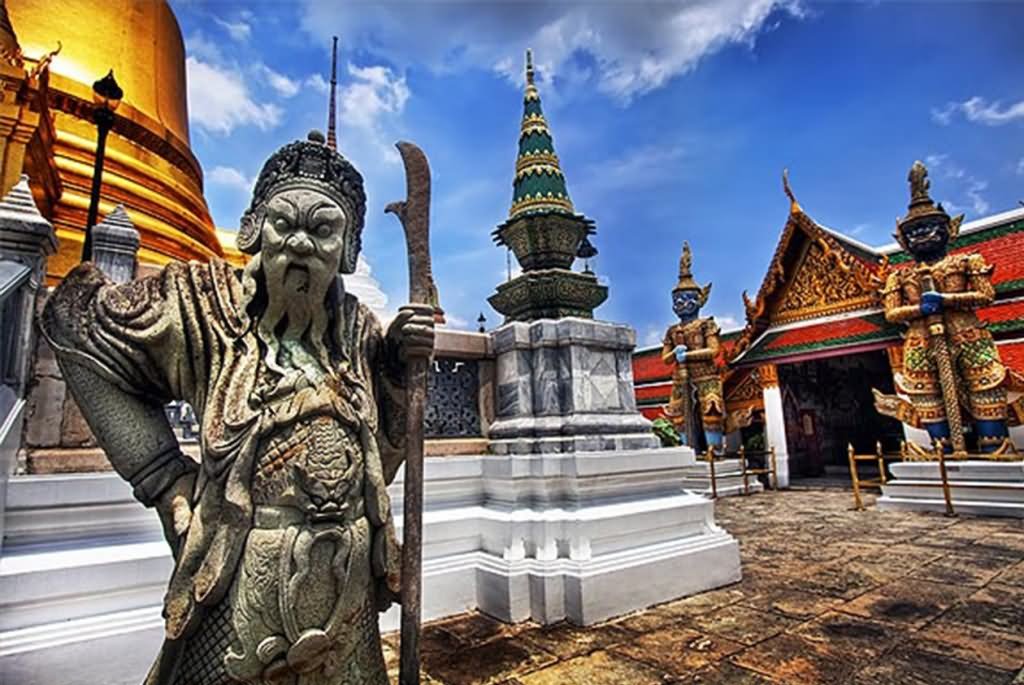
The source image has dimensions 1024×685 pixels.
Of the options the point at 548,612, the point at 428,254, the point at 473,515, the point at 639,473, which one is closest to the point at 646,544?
the point at 639,473

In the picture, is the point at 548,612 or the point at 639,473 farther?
the point at 639,473

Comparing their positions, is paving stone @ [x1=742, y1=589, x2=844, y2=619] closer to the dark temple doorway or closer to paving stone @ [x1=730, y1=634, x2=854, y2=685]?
paving stone @ [x1=730, y1=634, x2=854, y2=685]

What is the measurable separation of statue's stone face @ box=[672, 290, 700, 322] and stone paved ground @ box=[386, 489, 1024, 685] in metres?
10.2

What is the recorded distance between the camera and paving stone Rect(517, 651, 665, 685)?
8.82 feet

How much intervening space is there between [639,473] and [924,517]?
6.43 meters

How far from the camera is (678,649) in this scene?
3.06 m

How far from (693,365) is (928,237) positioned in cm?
598

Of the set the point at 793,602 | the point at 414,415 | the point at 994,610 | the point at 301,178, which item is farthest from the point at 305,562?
the point at 994,610

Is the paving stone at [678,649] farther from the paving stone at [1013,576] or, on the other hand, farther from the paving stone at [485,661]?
the paving stone at [1013,576]

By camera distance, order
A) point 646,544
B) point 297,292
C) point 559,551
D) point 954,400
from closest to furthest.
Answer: point 297,292, point 559,551, point 646,544, point 954,400

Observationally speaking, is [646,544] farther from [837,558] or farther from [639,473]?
[837,558]

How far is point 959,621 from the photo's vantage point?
3.45 meters

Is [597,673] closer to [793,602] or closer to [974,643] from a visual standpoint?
[793,602]

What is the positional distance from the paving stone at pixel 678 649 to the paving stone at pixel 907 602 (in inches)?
45.6
